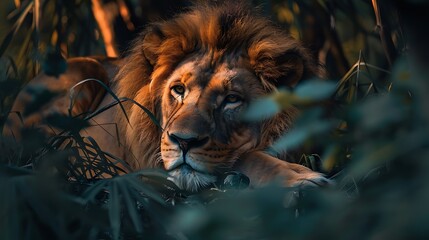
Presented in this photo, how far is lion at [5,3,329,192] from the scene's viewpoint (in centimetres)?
350

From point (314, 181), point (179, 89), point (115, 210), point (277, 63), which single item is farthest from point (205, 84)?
point (115, 210)

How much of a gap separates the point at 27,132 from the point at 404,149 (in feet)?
3.71

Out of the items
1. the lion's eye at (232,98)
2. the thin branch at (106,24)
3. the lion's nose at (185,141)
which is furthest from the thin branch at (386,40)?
the thin branch at (106,24)

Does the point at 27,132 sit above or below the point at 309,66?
above

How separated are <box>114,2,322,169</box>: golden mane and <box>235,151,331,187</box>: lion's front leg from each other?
0.69ft

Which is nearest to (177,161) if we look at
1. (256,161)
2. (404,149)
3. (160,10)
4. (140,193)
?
(256,161)

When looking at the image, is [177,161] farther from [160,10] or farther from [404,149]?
[160,10]

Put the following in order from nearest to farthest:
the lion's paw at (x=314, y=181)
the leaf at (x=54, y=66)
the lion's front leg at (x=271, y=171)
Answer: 1. the leaf at (x=54, y=66)
2. the lion's paw at (x=314, y=181)
3. the lion's front leg at (x=271, y=171)

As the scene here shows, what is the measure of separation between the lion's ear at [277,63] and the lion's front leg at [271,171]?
1.31ft

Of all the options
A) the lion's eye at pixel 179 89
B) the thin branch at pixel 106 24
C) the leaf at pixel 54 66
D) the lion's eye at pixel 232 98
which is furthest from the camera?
the thin branch at pixel 106 24

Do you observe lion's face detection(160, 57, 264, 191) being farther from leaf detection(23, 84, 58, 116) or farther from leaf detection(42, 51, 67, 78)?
leaf detection(23, 84, 58, 116)

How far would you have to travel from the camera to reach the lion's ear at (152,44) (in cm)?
415

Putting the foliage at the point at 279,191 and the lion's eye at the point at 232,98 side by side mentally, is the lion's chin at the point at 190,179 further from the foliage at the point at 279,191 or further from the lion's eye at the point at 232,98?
the lion's eye at the point at 232,98

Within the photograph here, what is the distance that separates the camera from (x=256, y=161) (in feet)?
11.8
